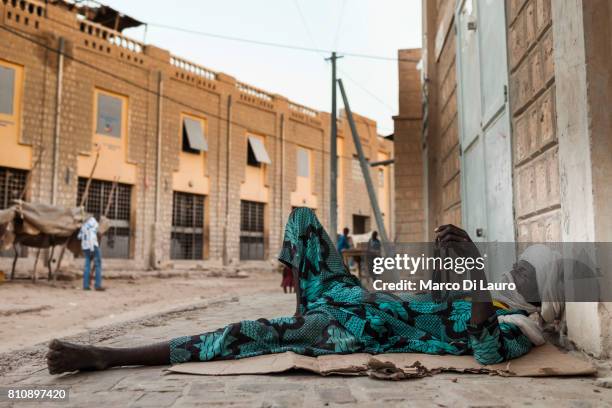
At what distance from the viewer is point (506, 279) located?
11.3 ft

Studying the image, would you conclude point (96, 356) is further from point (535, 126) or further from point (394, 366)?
point (535, 126)

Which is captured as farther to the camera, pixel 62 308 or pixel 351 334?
pixel 62 308

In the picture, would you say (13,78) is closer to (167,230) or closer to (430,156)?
(167,230)

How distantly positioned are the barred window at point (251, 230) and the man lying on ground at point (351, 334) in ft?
61.0

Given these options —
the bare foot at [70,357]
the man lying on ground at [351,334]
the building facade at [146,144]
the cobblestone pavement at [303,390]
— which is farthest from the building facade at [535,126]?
the building facade at [146,144]

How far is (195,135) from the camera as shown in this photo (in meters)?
19.2

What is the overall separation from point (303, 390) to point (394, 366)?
492mm

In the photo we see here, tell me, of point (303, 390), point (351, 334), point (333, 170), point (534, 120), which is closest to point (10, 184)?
point (333, 170)

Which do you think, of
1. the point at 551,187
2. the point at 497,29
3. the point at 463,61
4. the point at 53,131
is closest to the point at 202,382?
the point at 551,187

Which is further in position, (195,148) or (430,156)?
(195,148)

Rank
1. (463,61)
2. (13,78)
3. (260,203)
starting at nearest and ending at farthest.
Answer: (463,61) → (13,78) → (260,203)

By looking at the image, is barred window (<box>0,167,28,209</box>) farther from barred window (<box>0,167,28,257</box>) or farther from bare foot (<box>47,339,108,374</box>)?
bare foot (<box>47,339,108,374</box>)

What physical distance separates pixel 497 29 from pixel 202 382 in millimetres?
3863

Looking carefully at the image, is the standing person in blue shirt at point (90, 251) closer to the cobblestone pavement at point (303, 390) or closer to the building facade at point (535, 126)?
the building facade at point (535, 126)
